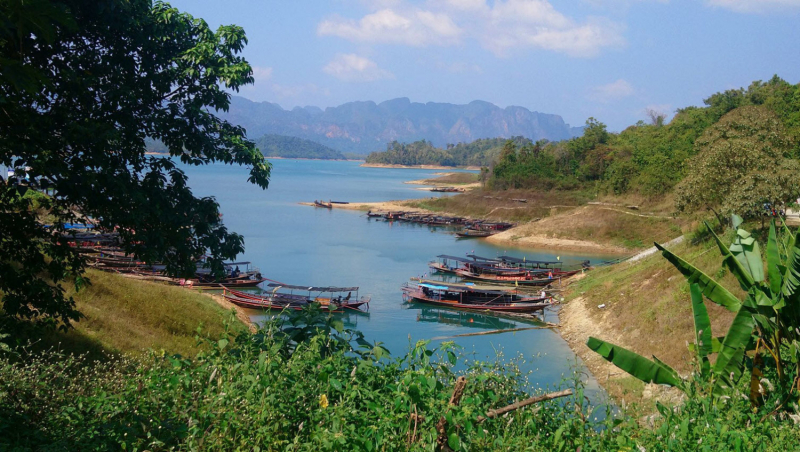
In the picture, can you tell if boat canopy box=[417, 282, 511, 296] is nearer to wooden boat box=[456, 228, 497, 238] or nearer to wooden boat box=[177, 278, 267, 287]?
wooden boat box=[177, 278, 267, 287]

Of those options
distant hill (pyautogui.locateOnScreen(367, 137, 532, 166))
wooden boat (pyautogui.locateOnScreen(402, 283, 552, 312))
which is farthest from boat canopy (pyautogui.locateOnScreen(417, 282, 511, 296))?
distant hill (pyautogui.locateOnScreen(367, 137, 532, 166))

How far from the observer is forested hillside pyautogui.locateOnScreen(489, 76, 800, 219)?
1888 cm

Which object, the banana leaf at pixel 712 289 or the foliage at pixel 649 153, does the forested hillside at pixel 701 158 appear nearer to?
the foliage at pixel 649 153

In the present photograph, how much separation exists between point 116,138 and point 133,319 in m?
7.98

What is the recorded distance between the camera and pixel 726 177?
65.6ft

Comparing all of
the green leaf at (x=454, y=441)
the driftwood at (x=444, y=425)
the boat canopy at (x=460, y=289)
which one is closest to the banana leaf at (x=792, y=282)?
the driftwood at (x=444, y=425)

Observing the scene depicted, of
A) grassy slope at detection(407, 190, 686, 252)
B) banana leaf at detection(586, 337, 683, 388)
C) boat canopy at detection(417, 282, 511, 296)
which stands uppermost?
banana leaf at detection(586, 337, 683, 388)

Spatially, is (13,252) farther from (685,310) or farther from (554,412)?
(685,310)

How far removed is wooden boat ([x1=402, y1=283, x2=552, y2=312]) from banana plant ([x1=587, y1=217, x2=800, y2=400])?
1693 cm

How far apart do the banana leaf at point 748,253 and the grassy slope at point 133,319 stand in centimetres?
729

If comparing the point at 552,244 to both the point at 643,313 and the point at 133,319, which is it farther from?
the point at 133,319

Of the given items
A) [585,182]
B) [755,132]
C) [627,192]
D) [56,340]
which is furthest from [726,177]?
[585,182]

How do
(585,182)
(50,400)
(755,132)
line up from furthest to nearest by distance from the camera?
(585,182) → (755,132) → (50,400)

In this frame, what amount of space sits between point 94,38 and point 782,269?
8.03 meters
